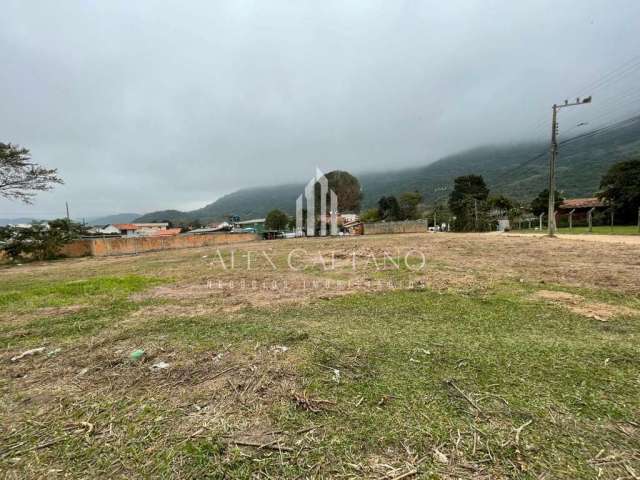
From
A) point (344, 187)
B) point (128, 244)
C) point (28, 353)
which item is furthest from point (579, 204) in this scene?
point (128, 244)

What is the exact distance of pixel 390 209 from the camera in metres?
44.0

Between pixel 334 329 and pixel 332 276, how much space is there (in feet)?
9.94

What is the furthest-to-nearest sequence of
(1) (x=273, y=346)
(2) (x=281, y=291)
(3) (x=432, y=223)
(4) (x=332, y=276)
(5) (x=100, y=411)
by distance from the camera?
1. (3) (x=432, y=223)
2. (4) (x=332, y=276)
3. (2) (x=281, y=291)
4. (1) (x=273, y=346)
5. (5) (x=100, y=411)

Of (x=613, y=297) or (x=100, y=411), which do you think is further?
(x=613, y=297)

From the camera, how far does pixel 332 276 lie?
5.80 m

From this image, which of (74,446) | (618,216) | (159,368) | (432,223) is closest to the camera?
(74,446)

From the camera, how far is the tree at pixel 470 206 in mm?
30203

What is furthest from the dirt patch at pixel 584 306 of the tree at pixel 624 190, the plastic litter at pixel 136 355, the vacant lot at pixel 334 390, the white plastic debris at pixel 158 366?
the tree at pixel 624 190

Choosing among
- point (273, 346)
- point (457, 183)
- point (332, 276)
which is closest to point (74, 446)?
point (273, 346)

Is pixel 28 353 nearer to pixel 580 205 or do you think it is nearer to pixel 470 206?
pixel 470 206

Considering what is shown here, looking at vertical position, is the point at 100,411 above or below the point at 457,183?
below

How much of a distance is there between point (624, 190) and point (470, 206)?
1264 centimetres

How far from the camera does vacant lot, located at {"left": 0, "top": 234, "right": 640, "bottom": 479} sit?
121 cm

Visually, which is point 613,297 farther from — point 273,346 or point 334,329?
point 273,346
